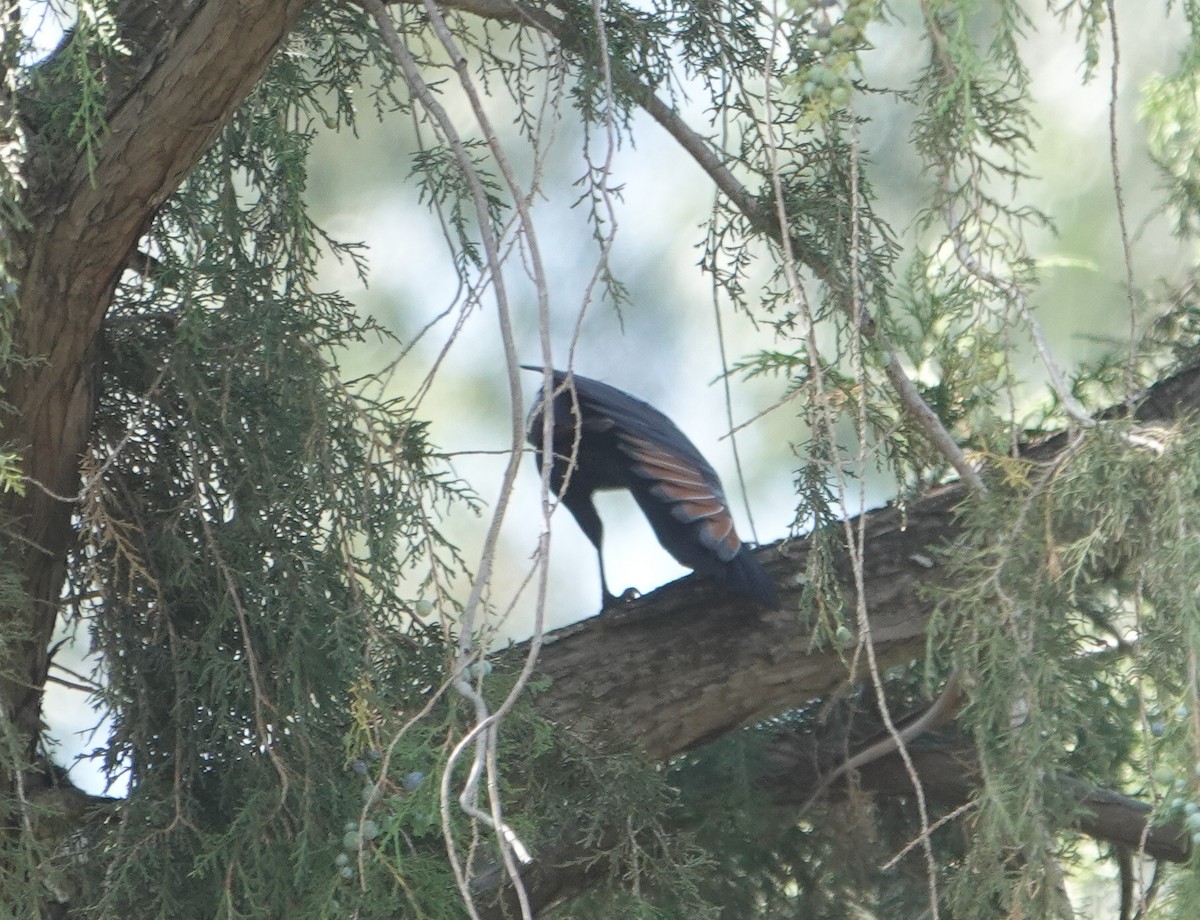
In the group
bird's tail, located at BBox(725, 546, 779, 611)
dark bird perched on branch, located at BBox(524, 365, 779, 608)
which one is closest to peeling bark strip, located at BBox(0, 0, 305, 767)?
dark bird perched on branch, located at BBox(524, 365, 779, 608)

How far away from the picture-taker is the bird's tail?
1968 mm

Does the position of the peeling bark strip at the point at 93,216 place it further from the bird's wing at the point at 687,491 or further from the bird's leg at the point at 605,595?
the bird's leg at the point at 605,595

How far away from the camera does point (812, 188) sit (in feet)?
5.46

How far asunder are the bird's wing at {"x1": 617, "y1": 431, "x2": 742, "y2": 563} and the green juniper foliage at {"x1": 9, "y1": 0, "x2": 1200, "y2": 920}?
186mm

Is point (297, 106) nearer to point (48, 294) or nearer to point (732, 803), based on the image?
point (48, 294)

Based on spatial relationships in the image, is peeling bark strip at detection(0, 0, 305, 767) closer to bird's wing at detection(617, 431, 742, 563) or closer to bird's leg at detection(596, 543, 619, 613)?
bird's wing at detection(617, 431, 742, 563)

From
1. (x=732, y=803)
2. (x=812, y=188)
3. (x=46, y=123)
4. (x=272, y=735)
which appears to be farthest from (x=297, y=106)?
(x=732, y=803)

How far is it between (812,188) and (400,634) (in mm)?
736

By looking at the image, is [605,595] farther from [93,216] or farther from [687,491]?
[93,216]

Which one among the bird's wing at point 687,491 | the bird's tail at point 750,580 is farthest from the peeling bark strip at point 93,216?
the bird's tail at point 750,580

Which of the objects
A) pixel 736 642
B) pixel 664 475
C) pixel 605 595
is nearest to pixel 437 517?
pixel 664 475

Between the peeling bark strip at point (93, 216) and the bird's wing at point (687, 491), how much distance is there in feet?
2.57

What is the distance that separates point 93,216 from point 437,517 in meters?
0.52

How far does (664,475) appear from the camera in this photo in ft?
6.52
